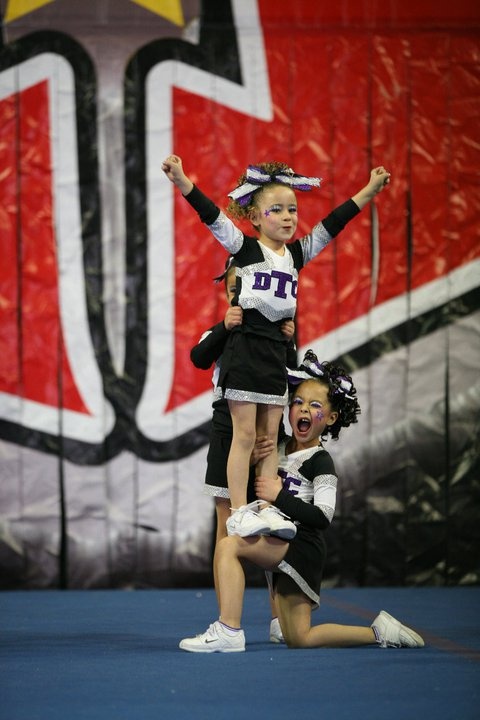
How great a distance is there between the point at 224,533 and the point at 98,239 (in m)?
1.95

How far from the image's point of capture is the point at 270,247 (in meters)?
3.19

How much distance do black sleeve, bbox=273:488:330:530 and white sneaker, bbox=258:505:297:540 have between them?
0.04 m

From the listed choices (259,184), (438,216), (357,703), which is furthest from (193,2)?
(357,703)

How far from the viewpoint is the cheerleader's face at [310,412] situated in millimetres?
3217

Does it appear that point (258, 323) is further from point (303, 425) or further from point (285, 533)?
point (285, 533)

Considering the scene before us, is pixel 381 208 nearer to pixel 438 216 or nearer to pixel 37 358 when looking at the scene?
pixel 438 216

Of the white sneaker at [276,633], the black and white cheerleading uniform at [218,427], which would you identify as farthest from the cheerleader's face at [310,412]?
the white sneaker at [276,633]

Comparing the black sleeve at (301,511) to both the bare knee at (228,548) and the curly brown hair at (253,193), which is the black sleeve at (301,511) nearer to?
the bare knee at (228,548)

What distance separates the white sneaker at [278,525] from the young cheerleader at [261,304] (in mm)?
24

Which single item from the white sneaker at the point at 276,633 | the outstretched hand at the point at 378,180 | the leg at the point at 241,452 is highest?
the outstretched hand at the point at 378,180

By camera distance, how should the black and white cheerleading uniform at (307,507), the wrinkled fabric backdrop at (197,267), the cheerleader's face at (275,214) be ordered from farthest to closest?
the wrinkled fabric backdrop at (197,267) < the cheerleader's face at (275,214) < the black and white cheerleading uniform at (307,507)

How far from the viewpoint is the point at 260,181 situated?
126 inches

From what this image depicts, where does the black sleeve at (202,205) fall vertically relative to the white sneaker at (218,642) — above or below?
above

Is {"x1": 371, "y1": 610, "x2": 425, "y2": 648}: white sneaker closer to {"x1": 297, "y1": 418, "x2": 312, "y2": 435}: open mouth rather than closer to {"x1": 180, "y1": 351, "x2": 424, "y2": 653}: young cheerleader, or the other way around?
{"x1": 180, "y1": 351, "x2": 424, "y2": 653}: young cheerleader
